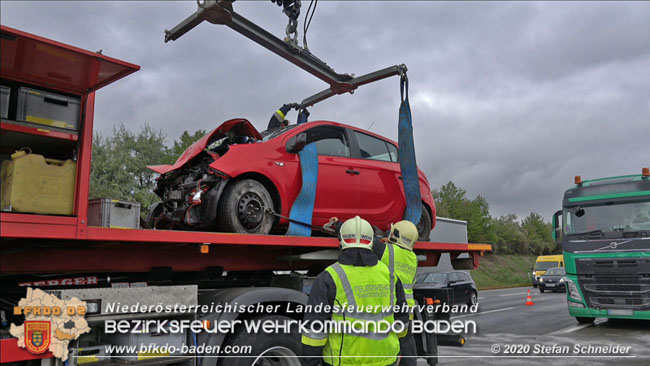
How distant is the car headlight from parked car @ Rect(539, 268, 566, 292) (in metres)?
15.6

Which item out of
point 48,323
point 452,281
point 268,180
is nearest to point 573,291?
point 452,281

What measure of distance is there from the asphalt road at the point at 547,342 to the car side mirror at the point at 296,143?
4.39 meters

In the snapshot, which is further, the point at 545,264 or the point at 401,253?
the point at 545,264

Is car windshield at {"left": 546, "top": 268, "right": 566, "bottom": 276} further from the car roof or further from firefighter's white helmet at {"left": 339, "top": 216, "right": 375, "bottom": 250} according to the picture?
firefighter's white helmet at {"left": 339, "top": 216, "right": 375, "bottom": 250}

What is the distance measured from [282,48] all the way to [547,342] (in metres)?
7.54

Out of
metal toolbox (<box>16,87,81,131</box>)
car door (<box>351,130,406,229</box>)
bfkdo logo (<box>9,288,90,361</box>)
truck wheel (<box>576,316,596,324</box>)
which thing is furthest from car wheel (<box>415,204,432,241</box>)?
truck wheel (<box>576,316,596,324</box>)

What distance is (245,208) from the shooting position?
16.0 ft

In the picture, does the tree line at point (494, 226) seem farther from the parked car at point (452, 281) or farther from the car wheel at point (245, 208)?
the car wheel at point (245, 208)

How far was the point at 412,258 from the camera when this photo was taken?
4.77m

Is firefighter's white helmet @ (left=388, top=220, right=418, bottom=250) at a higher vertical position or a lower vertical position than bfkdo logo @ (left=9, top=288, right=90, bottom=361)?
higher

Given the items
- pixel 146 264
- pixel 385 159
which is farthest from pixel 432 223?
pixel 146 264

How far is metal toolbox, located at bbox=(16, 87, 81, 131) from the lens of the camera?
3.12 metres

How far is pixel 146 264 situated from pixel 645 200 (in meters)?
10.1

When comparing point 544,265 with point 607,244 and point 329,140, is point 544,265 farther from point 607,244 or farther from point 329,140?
point 329,140
